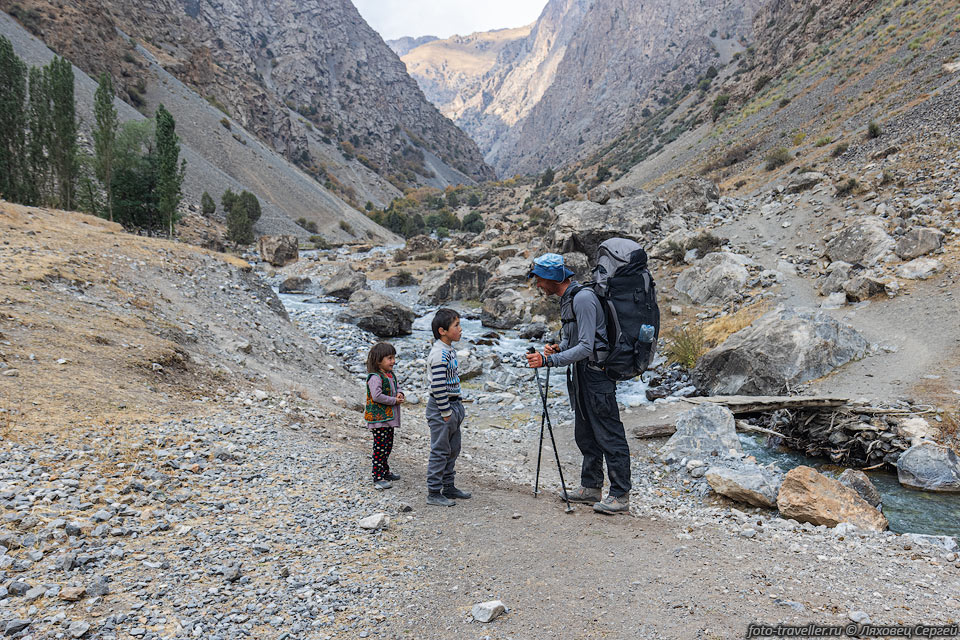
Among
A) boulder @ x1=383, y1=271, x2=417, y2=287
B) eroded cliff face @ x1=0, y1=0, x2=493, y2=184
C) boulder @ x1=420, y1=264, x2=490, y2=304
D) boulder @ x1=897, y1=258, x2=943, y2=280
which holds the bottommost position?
boulder @ x1=897, y1=258, x2=943, y2=280

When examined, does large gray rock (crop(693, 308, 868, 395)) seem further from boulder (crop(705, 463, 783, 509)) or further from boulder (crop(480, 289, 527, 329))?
boulder (crop(480, 289, 527, 329))

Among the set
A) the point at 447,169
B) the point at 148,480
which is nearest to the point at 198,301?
the point at 148,480

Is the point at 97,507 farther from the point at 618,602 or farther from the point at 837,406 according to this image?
the point at 837,406

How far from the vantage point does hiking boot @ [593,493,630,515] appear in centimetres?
489

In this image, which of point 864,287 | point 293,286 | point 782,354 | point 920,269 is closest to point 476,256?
point 293,286

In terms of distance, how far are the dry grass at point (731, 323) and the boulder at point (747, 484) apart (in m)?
8.13

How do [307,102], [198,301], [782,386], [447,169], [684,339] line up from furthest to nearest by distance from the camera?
[447,169], [307,102], [684,339], [198,301], [782,386]

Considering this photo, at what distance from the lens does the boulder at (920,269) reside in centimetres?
1237

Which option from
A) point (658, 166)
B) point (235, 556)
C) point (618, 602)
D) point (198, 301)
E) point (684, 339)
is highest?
point (658, 166)

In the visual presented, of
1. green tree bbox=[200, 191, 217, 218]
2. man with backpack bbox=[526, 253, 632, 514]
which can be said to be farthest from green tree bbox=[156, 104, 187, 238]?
man with backpack bbox=[526, 253, 632, 514]

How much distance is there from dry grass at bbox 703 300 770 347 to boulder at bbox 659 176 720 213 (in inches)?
502

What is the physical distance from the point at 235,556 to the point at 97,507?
4.47 feet

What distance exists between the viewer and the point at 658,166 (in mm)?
55781

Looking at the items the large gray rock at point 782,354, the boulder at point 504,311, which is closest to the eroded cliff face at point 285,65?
the boulder at point 504,311
